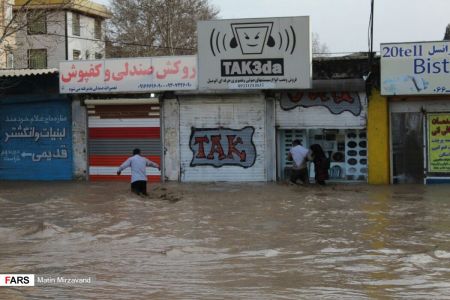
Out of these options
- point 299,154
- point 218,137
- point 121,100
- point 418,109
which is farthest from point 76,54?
point 418,109

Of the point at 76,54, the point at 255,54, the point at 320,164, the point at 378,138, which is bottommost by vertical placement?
the point at 320,164

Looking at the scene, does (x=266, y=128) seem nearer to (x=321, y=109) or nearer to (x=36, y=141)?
(x=321, y=109)

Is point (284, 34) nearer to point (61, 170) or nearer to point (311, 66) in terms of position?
point (311, 66)

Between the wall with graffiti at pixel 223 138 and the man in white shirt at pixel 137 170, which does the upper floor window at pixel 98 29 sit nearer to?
the wall with graffiti at pixel 223 138

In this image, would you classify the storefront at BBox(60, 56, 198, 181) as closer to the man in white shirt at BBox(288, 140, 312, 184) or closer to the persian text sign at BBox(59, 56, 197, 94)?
the persian text sign at BBox(59, 56, 197, 94)

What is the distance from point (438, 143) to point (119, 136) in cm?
1002

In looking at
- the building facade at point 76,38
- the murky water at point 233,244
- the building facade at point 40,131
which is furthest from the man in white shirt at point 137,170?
the building facade at point 76,38

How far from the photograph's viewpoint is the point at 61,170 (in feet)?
69.9

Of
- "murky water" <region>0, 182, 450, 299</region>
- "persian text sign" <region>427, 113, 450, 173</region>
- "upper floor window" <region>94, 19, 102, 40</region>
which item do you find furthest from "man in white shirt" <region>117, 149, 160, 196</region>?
"upper floor window" <region>94, 19, 102, 40</region>

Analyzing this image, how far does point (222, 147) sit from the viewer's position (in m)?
19.7

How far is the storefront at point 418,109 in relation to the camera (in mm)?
17625

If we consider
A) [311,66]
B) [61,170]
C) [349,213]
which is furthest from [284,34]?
[61,170]

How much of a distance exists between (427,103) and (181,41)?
28.5 meters

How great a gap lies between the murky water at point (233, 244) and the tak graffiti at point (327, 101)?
10.4 ft
